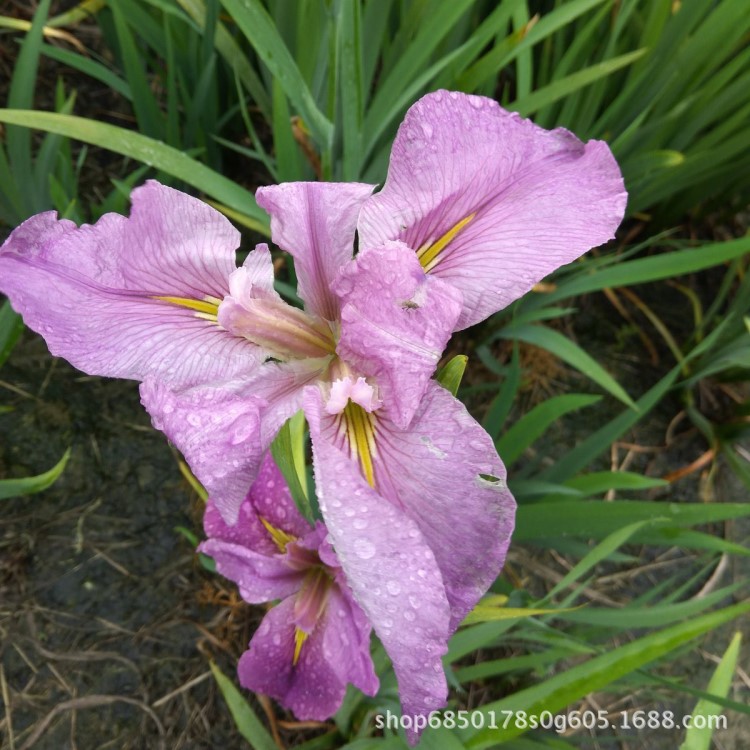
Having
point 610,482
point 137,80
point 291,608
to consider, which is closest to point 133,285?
point 291,608

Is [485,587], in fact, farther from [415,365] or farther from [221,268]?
[221,268]

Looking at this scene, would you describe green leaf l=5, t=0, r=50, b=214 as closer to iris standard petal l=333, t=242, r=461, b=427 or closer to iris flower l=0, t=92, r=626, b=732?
iris flower l=0, t=92, r=626, b=732

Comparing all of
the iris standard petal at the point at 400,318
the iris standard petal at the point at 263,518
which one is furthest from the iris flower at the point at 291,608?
the iris standard petal at the point at 400,318

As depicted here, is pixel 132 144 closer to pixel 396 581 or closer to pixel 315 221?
pixel 315 221

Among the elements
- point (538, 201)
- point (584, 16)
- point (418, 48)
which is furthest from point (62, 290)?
point (584, 16)

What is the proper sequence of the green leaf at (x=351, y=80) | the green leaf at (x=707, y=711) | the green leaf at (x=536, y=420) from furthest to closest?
the green leaf at (x=536, y=420), the green leaf at (x=351, y=80), the green leaf at (x=707, y=711)

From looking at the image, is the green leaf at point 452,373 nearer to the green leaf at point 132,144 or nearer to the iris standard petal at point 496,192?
the iris standard petal at point 496,192
